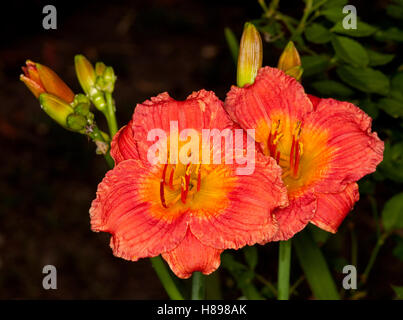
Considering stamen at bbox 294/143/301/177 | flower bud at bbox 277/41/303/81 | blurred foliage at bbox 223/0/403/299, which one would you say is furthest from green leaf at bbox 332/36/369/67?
stamen at bbox 294/143/301/177

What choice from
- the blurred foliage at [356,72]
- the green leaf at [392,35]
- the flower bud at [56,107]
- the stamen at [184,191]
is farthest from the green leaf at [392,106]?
the flower bud at [56,107]

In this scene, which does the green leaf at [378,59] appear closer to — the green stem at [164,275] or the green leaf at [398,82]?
the green leaf at [398,82]

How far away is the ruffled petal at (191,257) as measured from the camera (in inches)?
32.5

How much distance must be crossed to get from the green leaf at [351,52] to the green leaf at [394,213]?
0.87 ft

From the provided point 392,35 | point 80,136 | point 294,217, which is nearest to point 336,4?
point 392,35

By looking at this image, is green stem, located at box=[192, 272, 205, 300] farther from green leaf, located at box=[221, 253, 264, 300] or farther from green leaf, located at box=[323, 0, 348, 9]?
green leaf, located at box=[323, 0, 348, 9]

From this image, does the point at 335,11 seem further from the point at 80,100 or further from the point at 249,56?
the point at 80,100

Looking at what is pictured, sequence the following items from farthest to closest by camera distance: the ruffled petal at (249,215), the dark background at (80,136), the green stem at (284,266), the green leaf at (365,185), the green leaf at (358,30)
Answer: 1. the dark background at (80,136)
2. the green leaf at (365,185)
3. the green leaf at (358,30)
4. the green stem at (284,266)
5. the ruffled petal at (249,215)

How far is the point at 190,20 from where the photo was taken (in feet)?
8.84

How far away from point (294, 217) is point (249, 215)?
6 centimetres

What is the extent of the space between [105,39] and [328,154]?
6.33ft

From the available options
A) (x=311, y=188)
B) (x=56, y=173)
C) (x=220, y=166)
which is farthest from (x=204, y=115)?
(x=56, y=173)

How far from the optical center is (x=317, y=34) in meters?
1.09

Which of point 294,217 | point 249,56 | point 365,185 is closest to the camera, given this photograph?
point 294,217
